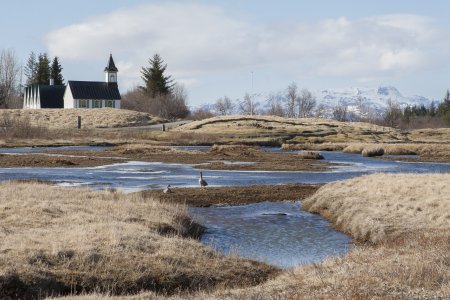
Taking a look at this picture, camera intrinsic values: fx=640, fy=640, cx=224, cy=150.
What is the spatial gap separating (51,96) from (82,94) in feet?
35.9

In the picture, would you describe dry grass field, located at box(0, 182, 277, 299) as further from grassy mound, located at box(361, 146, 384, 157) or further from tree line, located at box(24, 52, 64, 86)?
tree line, located at box(24, 52, 64, 86)

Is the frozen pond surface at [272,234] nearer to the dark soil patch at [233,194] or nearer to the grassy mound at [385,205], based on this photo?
the grassy mound at [385,205]

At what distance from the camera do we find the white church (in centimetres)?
13112

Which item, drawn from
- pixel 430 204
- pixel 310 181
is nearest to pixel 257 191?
pixel 310 181

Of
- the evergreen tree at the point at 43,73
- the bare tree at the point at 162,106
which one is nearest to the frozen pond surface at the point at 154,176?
the bare tree at the point at 162,106

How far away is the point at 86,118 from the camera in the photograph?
11169 cm

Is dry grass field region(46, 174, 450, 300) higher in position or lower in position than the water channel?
higher

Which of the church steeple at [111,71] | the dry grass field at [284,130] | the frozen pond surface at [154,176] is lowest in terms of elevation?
the frozen pond surface at [154,176]

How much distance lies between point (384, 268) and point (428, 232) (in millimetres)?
7255

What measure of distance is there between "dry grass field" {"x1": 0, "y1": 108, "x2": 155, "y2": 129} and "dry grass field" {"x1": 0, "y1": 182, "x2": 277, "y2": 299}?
283ft

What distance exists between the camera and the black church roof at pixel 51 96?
136625mm

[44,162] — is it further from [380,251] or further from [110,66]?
[110,66]

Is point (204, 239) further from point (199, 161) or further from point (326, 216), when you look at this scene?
point (199, 161)

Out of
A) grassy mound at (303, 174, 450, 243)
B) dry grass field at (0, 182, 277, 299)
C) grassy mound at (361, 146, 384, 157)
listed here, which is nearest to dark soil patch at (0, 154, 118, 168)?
grassy mound at (303, 174, 450, 243)
